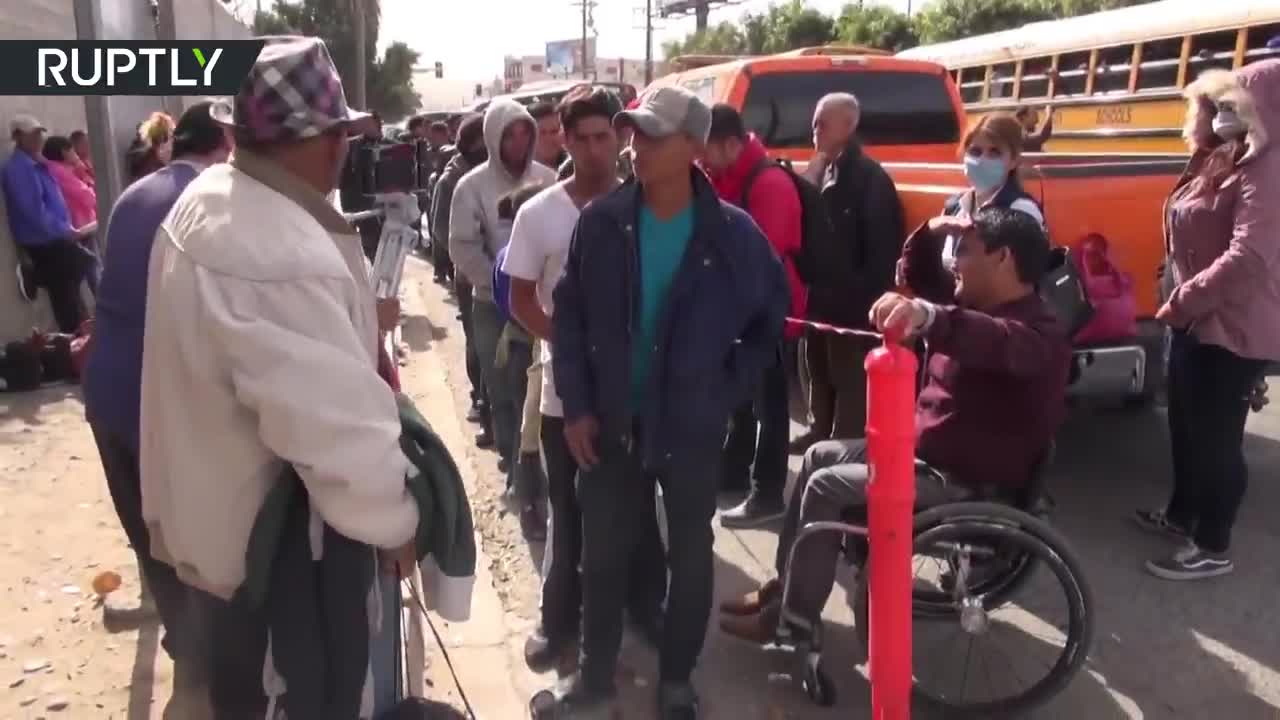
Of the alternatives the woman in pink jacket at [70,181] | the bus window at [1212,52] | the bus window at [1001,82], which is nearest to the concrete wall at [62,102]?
the woman in pink jacket at [70,181]

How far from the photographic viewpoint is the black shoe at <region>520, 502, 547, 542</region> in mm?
4586

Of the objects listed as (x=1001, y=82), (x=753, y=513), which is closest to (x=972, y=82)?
(x=1001, y=82)

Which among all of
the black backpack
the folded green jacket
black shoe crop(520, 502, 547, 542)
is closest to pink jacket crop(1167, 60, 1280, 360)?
the black backpack

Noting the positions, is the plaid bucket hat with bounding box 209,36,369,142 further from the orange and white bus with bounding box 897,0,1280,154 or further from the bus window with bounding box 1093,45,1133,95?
the bus window with bounding box 1093,45,1133,95

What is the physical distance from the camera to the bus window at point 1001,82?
11.2 metres

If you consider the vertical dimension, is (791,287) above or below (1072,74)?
below

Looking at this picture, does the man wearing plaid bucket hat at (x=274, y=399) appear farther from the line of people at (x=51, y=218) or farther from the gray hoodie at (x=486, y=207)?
the line of people at (x=51, y=218)

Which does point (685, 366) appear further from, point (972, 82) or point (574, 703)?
point (972, 82)

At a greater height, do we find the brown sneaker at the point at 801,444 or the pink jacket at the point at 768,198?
the pink jacket at the point at 768,198

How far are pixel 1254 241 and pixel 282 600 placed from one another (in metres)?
A: 3.43

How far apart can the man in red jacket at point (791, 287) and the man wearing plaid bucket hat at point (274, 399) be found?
2.45 m

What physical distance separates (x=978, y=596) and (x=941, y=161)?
5.03 meters

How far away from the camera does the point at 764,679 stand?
136 inches

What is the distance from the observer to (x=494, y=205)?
5027mm
